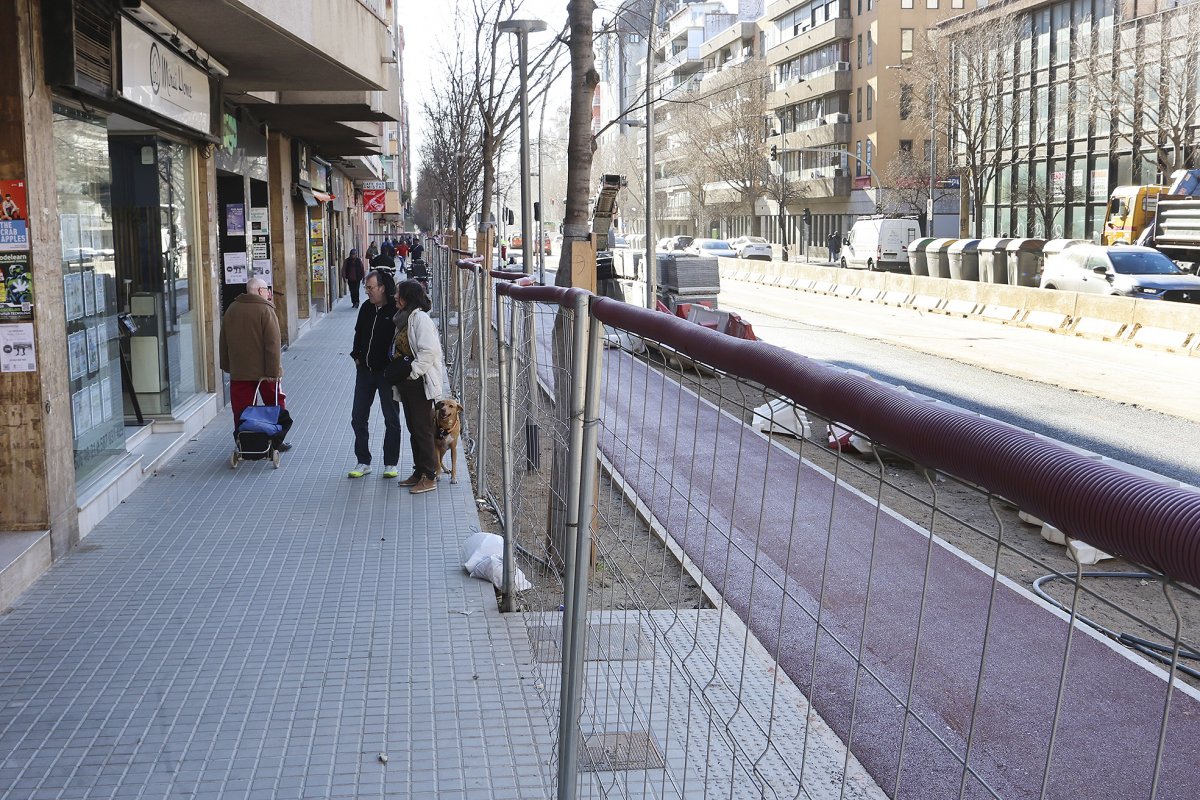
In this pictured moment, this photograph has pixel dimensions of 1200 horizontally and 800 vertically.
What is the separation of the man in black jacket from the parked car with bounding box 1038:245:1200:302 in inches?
944

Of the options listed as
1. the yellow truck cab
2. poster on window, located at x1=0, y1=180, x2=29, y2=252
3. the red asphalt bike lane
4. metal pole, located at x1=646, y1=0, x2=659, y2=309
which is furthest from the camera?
the yellow truck cab

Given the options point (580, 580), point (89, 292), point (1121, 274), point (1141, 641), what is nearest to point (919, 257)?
point (1121, 274)

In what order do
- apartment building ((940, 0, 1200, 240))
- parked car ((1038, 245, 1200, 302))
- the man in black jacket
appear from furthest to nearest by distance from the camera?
apartment building ((940, 0, 1200, 240)) < parked car ((1038, 245, 1200, 302)) < the man in black jacket

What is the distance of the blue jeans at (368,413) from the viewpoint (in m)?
10.1

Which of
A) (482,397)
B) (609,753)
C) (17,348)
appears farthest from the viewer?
(482,397)

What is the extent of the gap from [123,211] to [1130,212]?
3902cm

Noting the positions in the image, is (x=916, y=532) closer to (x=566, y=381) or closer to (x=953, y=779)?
(x=953, y=779)

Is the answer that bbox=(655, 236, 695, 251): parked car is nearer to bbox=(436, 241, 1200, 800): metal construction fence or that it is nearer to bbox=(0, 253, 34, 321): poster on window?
bbox=(436, 241, 1200, 800): metal construction fence

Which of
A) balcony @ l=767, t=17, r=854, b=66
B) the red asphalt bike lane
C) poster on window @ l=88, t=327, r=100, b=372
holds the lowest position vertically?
the red asphalt bike lane

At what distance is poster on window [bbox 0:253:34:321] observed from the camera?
7.17m

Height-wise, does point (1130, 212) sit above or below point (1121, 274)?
above

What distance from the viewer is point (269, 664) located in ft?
18.7

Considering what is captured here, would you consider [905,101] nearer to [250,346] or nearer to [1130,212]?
[1130,212]

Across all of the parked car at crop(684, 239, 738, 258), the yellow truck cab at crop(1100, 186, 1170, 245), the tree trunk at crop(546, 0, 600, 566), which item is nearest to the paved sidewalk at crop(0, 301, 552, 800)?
the tree trunk at crop(546, 0, 600, 566)
